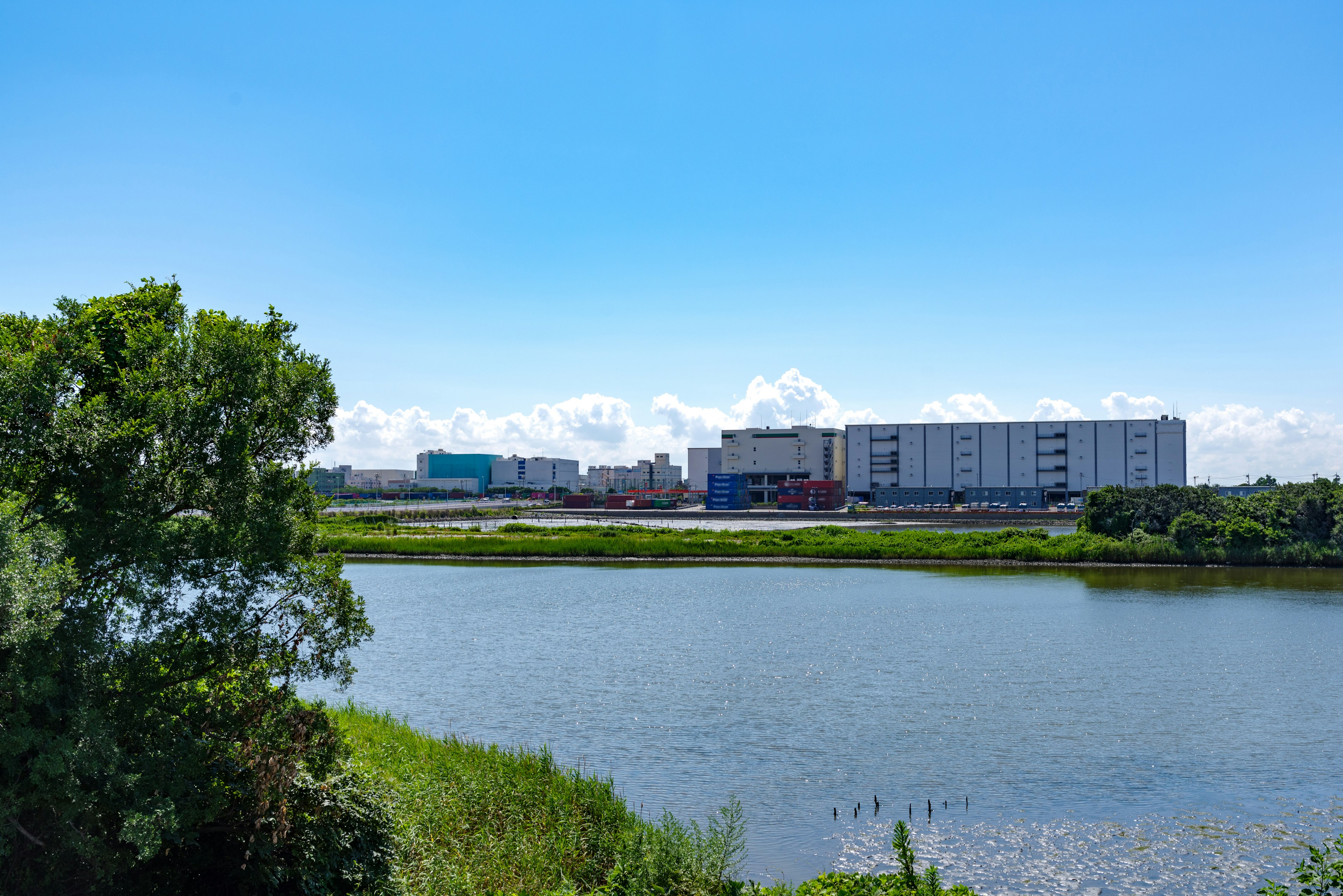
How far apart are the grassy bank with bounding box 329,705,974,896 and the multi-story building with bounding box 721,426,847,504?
492 feet

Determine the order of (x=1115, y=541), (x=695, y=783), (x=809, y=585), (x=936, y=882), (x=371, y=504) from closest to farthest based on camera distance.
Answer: (x=936, y=882), (x=695, y=783), (x=809, y=585), (x=1115, y=541), (x=371, y=504)

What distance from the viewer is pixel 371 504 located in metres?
167

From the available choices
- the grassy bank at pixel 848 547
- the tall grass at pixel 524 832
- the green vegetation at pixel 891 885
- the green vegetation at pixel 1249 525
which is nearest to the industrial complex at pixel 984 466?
the grassy bank at pixel 848 547

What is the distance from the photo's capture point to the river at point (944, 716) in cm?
1293

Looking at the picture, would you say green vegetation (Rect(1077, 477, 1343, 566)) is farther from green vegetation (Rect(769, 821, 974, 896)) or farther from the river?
green vegetation (Rect(769, 821, 974, 896))

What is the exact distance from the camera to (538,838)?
1178 cm

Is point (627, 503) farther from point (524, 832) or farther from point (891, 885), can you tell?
point (891, 885)

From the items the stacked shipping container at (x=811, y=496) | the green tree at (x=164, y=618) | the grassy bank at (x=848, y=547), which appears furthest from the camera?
the stacked shipping container at (x=811, y=496)

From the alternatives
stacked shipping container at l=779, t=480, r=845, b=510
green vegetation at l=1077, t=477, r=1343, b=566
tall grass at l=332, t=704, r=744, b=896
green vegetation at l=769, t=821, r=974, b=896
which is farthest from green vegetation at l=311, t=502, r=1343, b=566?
stacked shipping container at l=779, t=480, r=845, b=510

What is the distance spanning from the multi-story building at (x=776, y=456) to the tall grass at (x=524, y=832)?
150 metres

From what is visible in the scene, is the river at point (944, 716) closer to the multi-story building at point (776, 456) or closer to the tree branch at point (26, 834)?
the tree branch at point (26, 834)

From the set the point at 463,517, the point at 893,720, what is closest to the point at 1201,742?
the point at 893,720

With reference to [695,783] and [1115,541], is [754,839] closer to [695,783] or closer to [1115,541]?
[695,783]

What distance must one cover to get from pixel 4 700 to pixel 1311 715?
2535 centimetres
